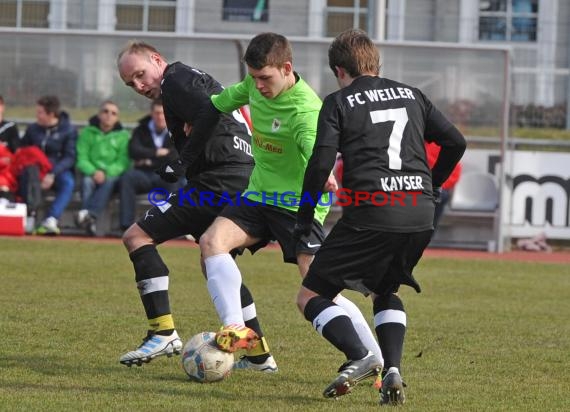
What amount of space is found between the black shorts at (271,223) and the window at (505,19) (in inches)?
543

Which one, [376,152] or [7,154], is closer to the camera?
[376,152]

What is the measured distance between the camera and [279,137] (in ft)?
20.8

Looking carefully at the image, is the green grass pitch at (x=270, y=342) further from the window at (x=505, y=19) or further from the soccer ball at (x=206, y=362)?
the window at (x=505, y=19)

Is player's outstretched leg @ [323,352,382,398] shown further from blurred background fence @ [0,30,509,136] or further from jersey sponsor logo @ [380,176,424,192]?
blurred background fence @ [0,30,509,136]

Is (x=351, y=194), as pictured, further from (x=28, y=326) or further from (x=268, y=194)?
(x=28, y=326)

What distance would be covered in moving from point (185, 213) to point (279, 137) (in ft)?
2.87

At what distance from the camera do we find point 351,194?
5.77 meters

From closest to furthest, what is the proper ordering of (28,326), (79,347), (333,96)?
(333,96), (79,347), (28,326)

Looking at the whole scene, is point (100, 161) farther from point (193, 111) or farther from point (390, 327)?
point (390, 327)

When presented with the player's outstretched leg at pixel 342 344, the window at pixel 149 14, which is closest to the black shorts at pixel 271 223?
Answer: the player's outstretched leg at pixel 342 344

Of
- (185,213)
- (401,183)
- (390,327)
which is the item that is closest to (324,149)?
(401,183)

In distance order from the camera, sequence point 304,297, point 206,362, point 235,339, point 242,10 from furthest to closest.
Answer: point 242,10
point 206,362
point 235,339
point 304,297

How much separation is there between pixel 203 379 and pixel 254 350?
518 mm

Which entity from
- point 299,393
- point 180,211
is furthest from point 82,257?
point 299,393
